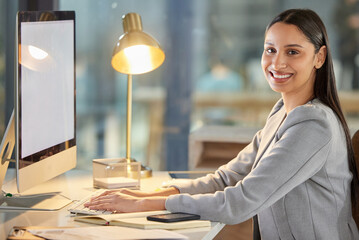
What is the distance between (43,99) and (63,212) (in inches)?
13.6

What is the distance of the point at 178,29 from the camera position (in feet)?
13.1

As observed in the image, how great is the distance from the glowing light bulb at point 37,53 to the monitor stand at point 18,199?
0.20m

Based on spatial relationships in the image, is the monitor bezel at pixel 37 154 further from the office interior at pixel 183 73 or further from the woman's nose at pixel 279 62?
the office interior at pixel 183 73

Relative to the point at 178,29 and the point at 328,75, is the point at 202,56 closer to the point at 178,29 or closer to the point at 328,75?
the point at 178,29

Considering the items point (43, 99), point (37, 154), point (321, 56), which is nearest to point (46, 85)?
point (43, 99)

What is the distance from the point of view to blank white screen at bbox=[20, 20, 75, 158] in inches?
63.1

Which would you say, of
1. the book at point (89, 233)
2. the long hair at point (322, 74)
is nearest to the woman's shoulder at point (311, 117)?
the long hair at point (322, 74)

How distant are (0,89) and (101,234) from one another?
2488 mm

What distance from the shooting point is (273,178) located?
60.7 inches

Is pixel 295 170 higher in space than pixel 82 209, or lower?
higher

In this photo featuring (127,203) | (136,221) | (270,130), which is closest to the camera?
(136,221)

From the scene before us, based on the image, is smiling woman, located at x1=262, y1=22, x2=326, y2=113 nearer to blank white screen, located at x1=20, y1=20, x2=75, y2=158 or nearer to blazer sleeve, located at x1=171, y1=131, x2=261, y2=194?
blazer sleeve, located at x1=171, y1=131, x2=261, y2=194

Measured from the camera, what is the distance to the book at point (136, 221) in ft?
4.69

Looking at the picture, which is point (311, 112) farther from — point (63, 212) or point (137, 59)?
point (137, 59)
